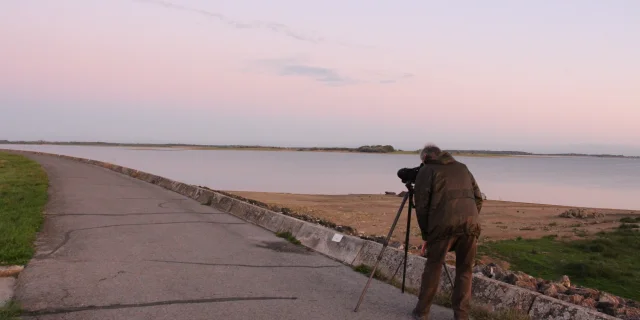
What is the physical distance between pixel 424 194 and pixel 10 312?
4.13m

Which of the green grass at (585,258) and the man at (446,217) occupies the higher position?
the man at (446,217)

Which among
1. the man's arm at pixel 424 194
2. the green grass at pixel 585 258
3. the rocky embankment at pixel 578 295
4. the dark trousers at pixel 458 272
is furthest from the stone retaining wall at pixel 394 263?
the green grass at pixel 585 258

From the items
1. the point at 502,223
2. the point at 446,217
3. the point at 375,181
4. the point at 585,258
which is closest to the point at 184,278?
the point at 446,217

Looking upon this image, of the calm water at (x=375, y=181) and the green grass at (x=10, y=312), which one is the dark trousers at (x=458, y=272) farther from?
the calm water at (x=375, y=181)

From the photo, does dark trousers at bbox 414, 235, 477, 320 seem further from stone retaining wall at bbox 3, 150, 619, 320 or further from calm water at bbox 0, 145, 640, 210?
calm water at bbox 0, 145, 640, 210

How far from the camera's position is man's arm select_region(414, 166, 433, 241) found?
16.6 ft

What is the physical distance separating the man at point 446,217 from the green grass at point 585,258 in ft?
20.5

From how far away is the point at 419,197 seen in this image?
203 inches

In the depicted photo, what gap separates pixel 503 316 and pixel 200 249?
16.8 feet

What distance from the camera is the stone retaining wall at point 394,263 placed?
5.20m

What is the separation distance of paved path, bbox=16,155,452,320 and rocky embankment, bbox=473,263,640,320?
5.16 ft

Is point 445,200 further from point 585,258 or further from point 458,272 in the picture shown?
point 585,258

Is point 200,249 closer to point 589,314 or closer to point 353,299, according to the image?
point 353,299

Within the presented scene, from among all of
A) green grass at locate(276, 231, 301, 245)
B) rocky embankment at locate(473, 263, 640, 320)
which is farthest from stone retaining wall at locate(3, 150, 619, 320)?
rocky embankment at locate(473, 263, 640, 320)
